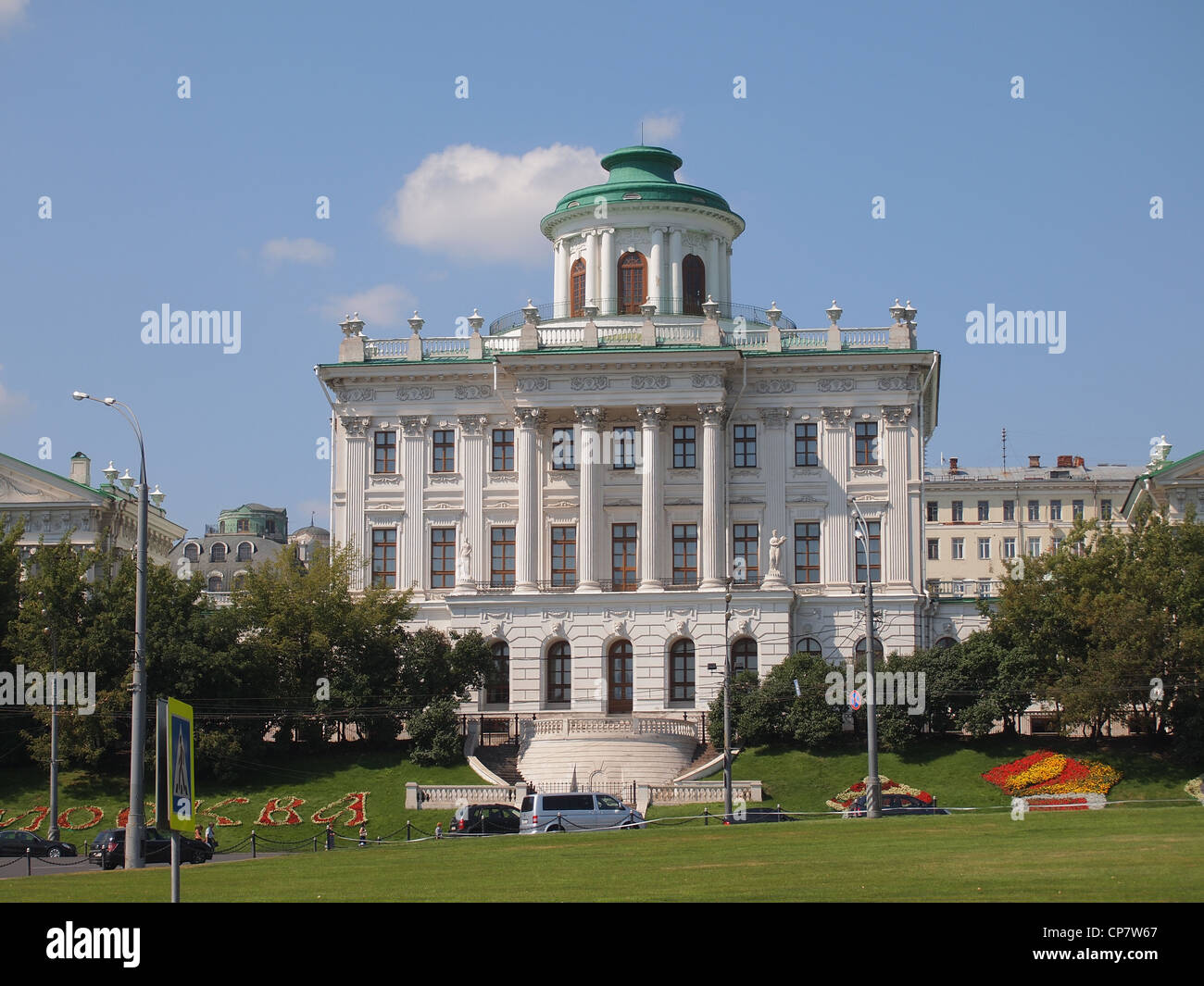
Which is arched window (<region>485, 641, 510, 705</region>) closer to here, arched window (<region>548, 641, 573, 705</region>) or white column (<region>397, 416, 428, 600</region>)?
arched window (<region>548, 641, 573, 705</region>)

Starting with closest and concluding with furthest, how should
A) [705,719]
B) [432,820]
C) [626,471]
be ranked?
[432,820]
[705,719]
[626,471]

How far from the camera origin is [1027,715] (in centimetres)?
7525

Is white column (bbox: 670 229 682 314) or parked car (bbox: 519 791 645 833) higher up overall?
white column (bbox: 670 229 682 314)

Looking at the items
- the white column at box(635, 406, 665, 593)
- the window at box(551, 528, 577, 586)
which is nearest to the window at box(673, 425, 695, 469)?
the white column at box(635, 406, 665, 593)

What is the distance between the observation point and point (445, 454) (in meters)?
80.2

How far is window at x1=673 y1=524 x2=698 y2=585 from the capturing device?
77.1 meters

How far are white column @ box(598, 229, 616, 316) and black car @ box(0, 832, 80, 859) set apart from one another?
130ft

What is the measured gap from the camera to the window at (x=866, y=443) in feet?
256

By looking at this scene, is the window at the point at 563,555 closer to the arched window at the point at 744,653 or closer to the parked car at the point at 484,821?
the arched window at the point at 744,653

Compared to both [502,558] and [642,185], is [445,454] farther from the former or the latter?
[642,185]

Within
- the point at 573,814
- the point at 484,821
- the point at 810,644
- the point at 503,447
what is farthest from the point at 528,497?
the point at 573,814
